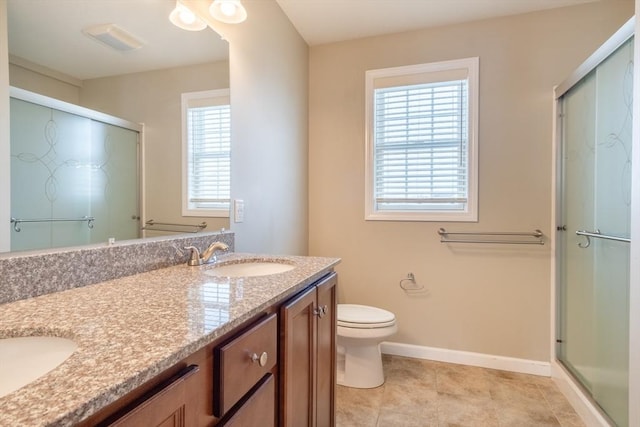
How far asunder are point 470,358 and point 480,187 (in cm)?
121

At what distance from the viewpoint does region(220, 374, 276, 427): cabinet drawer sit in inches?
28.6

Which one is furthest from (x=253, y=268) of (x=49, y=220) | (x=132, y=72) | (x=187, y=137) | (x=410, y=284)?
(x=410, y=284)

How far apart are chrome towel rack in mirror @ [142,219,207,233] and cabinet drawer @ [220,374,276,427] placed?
0.73 metres

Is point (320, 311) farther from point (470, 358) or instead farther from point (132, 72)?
point (470, 358)

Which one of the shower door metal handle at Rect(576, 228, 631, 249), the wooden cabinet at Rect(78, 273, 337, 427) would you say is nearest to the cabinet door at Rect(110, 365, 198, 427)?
the wooden cabinet at Rect(78, 273, 337, 427)

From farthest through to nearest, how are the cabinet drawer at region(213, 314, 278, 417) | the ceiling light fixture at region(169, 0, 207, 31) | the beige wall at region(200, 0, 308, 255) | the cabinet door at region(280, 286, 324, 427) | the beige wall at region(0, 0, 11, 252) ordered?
1. the beige wall at region(200, 0, 308, 255)
2. the ceiling light fixture at region(169, 0, 207, 31)
3. the cabinet door at region(280, 286, 324, 427)
4. the beige wall at region(0, 0, 11, 252)
5. the cabinet drawer at region(213, 314, 278, 417)

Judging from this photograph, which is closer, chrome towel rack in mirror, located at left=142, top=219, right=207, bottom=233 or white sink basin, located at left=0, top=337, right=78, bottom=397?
white sink basin, located at left=0, top=337, right=78, bottom=397

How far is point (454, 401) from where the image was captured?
74.0 inches

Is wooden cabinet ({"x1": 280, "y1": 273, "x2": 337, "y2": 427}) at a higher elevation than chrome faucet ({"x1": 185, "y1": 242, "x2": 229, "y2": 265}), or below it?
below

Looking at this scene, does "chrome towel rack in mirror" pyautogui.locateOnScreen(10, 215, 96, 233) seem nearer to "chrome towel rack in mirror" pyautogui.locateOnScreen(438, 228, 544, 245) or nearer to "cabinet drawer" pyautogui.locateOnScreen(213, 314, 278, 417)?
"cabinet drawer" pyautogui.locateOnScreen(213, 314, 278, 417)

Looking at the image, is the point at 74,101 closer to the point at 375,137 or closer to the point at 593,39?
the point at 375,137

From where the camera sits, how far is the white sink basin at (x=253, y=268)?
1378 millimetres

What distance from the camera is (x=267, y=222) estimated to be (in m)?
2.01

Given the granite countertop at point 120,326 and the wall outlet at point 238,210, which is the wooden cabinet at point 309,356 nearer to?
the granite countertop at point 120,326
